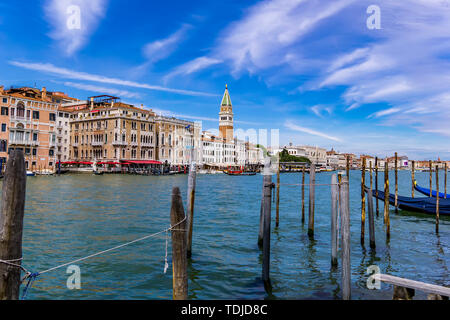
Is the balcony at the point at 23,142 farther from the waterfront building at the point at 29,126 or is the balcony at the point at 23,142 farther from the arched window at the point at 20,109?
→ the arched window at the point at 20,109

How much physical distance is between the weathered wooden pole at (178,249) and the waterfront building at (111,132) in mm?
48820

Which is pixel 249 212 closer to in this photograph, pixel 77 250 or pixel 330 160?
pixel 77 250

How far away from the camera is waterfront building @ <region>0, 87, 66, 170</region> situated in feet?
129

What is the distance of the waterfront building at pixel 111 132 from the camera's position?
50.7 meters

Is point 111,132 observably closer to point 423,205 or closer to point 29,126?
point 29,126

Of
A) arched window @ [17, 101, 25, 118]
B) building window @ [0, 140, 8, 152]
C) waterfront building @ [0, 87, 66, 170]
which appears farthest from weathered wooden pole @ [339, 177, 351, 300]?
arched window @ [17, 101, 25, 118]

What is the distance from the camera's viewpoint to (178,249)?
137 inches

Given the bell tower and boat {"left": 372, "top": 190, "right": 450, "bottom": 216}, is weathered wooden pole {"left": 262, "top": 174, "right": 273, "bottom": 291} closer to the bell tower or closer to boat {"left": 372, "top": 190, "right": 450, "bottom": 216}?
boat {"left": 372, "top": 190, "right": 450, "bottom": 216}

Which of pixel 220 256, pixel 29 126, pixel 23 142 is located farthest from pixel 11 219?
pixel 29 126

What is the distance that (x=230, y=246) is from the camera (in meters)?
8.51

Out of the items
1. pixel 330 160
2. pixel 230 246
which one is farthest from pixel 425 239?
pixel 330 160

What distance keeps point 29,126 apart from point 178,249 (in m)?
44.4

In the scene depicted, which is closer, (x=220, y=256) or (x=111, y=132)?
(x=220, y=256)
